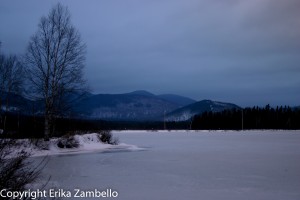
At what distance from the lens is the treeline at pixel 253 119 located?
89.6 m

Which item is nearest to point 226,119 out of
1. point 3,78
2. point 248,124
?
point 248,124

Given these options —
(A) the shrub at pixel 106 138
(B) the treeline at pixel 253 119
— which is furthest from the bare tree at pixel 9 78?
(B) the treeline at pixel 253 119

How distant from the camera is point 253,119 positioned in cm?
9775

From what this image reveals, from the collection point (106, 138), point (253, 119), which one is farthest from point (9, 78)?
point (253, 119)

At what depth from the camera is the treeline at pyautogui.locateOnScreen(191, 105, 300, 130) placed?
89.6 m

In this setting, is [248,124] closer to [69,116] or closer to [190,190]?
[69,116]

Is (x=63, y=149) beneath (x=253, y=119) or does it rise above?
beneath

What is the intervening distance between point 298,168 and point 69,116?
54.2 ft

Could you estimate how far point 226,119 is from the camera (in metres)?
100

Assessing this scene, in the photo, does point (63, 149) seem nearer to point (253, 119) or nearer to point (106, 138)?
point (106, 138)

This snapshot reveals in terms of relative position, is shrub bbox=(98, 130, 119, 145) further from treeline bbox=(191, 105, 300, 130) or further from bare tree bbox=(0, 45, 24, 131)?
treeline bbox=(191, 105, 300, 130)

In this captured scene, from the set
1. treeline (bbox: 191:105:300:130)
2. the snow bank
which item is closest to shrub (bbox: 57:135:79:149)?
the snow bank

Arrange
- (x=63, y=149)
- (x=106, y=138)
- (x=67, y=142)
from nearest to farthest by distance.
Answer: (x=63, y=149) < (x=67, y=142) < (x=106, y=138)

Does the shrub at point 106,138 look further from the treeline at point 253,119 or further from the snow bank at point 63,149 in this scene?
the treeline at point 253,119
